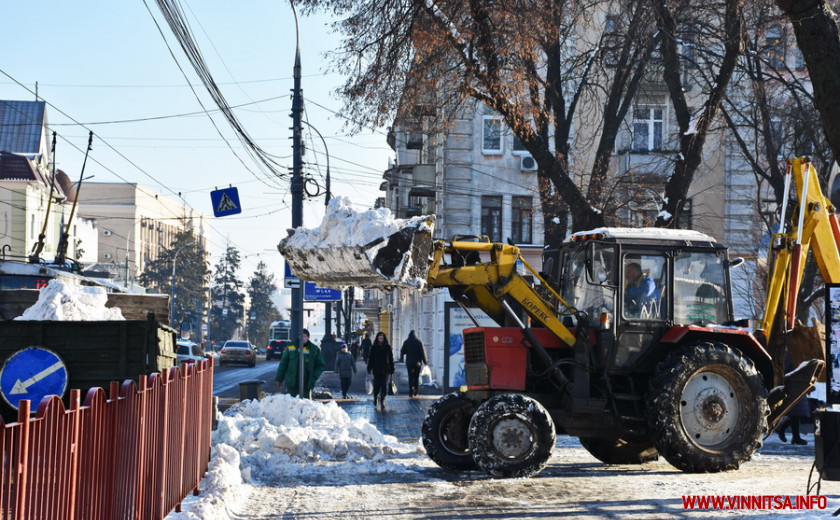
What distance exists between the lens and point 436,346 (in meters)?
33.1

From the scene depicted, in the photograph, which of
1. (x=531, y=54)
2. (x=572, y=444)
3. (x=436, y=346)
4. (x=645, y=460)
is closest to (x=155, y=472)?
(x=645, y=460)

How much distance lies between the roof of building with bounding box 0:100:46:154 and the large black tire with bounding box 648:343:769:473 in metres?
78.3

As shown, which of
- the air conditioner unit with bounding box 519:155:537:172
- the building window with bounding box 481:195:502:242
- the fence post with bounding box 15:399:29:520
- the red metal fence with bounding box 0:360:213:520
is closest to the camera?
the fence post with bounding box 15:399:29:520

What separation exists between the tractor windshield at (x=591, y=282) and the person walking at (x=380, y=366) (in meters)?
10.4

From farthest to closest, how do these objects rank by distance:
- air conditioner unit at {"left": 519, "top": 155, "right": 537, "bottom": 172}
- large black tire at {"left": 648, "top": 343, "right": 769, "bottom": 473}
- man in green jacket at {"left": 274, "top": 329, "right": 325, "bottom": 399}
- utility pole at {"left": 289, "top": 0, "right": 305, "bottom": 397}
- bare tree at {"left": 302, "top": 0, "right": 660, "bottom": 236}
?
air conditioner unit at {"left": 519, "top": 155, "right": 537, "bottom": 172}
utility pole at {"left": 289, "top": 0, "right": 305, "bottom": 397}
man in green jacket at {"left": 274, "top": 329, "right": 325, "bottom": 399}
bare tree at {"left": 302, "top": 0, "right": 660, "bottom": 236}
large black tire at {"left": 648, "top": 343, "right": 769, "bottom": 473}

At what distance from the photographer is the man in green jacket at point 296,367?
20.6m

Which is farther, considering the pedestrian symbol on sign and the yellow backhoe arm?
the pedestrian symbol on sign

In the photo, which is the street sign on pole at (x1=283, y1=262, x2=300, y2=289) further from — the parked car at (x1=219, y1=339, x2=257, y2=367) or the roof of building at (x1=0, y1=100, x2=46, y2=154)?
the roof of building at (x1=0, y1=100, x2=46, y2=154)

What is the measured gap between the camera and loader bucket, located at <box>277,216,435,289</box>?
1116cm

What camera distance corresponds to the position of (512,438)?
451 inches

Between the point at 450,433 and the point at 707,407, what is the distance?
288 cm

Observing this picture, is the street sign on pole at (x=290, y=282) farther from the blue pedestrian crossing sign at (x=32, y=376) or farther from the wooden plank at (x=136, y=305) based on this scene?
the blue pedestrian crossing sign at (x=32, y=376)

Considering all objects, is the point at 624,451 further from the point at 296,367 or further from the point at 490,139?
the point at 490,139

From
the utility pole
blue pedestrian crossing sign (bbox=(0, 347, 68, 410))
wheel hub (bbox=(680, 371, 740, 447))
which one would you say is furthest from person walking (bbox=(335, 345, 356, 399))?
blue pedestrian crossing sign (bbox=(0, 347, 68, 410))
